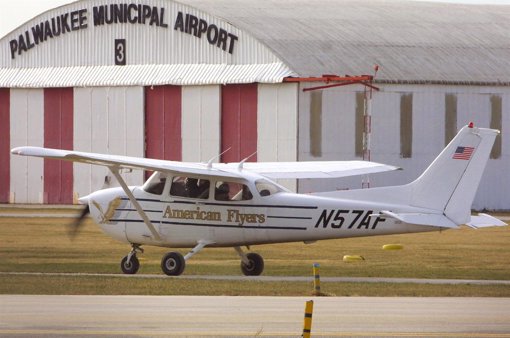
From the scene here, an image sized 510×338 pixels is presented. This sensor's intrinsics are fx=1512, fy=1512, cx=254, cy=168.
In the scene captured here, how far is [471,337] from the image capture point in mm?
18125

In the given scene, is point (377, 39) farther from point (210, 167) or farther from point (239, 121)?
point (210, 167)

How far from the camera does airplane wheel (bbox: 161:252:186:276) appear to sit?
28234 mm

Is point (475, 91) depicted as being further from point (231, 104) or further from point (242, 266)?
point (242, 266)

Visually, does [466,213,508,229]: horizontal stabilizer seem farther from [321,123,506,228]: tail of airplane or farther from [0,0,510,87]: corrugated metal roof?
[0,0,510,87]: corrugated metal roof

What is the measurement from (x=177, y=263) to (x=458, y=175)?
5.48m

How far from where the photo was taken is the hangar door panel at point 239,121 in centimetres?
5659

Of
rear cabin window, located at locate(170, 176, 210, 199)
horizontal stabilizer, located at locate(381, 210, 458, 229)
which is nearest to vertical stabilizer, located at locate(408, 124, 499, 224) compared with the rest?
horizontal stabilizer, located at locate(381, 210, 458, 229)

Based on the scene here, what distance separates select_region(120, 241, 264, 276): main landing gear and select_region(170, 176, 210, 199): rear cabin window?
A: 3.03 ft

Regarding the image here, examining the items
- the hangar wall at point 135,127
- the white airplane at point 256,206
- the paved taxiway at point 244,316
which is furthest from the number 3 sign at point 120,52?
the paved taxiway at point 244,316

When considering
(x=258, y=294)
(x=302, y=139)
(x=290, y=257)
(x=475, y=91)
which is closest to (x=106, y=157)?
(x=258, y=294)

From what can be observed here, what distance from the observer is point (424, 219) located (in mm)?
27000

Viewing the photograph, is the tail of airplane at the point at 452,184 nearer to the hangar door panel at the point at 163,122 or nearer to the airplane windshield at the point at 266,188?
the airplane windshield at the point at 266,188

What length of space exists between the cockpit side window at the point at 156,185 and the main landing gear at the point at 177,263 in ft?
3.69

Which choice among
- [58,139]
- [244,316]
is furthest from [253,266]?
[58,139]
